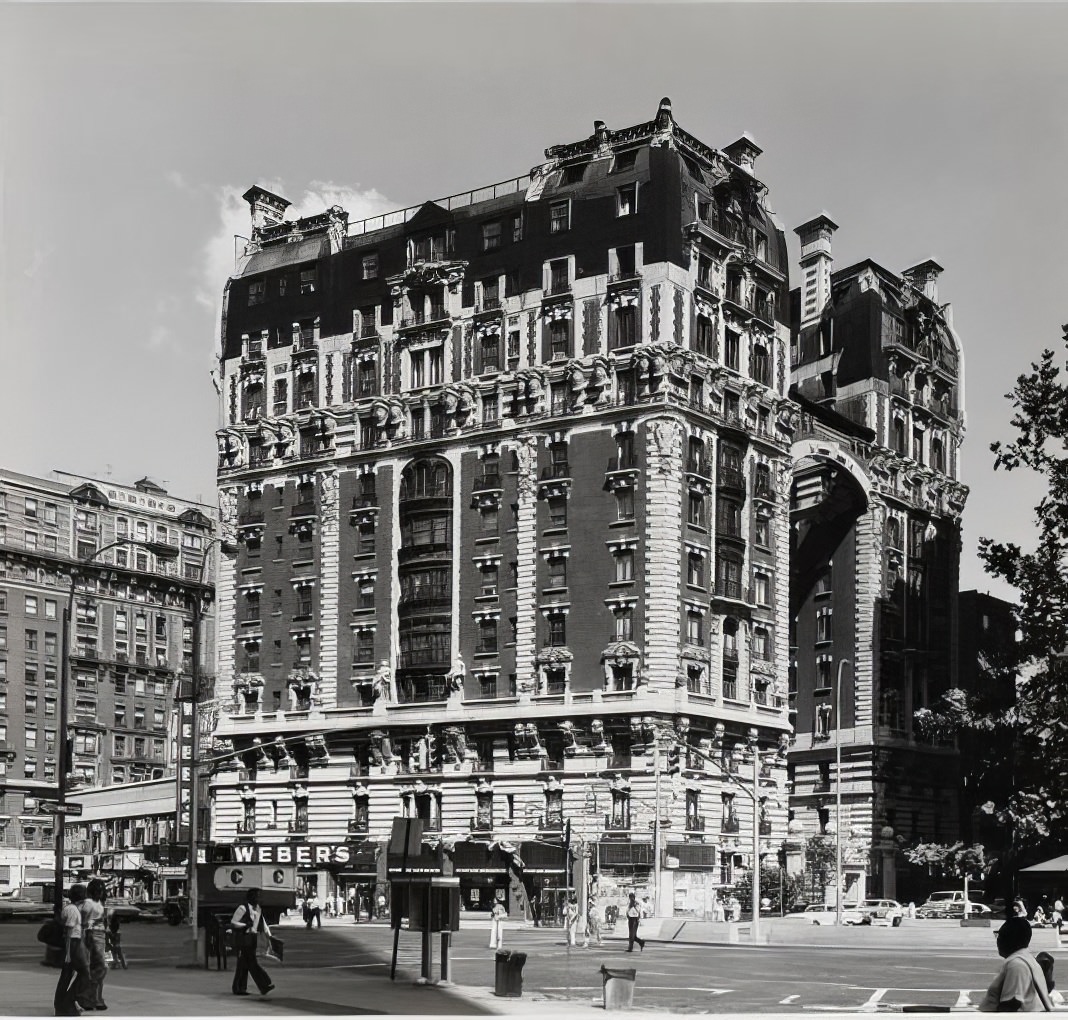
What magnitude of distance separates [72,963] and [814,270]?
6439cm

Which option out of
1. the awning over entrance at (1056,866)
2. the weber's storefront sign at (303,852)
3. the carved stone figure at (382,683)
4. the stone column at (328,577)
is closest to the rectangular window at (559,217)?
the stone column at (328,577)

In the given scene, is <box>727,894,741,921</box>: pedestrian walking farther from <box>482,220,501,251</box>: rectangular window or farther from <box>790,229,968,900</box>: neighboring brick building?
<box>482,220,501,251</box>: rectangular window

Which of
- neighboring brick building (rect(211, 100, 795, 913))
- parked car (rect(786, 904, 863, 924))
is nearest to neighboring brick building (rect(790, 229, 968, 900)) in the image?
parked car (rect(786, 904, 863, 924))

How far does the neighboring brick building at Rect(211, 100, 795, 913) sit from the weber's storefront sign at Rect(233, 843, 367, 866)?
15 cm

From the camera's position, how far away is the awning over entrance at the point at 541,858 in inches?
2621

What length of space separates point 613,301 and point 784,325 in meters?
8.88

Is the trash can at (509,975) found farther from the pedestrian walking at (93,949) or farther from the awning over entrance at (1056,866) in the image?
the awning over entrance at (1056,866)

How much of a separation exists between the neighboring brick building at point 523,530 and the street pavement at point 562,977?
19372mm

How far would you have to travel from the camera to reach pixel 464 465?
74625 mm

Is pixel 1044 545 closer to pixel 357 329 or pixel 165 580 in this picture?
pixel 357 329

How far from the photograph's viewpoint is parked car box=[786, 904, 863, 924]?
70.2 metres

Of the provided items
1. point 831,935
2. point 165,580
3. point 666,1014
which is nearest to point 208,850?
point 831,935

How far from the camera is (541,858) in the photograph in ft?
227

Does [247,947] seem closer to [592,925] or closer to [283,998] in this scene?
[283,998]
